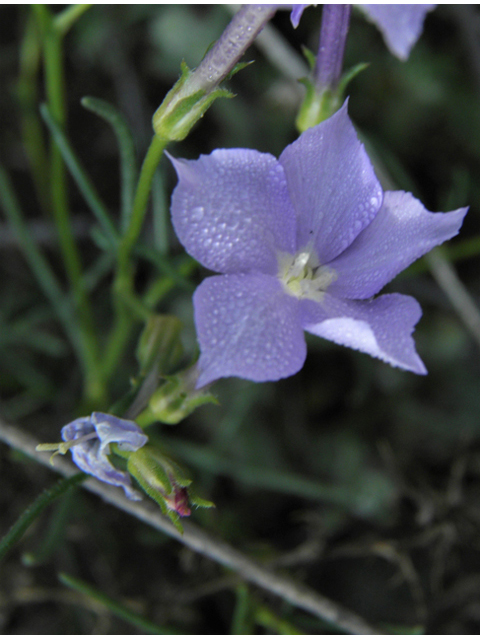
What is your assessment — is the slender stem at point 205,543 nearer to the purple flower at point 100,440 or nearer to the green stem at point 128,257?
the purple flower at point 100,440

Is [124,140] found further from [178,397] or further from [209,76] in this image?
[178,397]

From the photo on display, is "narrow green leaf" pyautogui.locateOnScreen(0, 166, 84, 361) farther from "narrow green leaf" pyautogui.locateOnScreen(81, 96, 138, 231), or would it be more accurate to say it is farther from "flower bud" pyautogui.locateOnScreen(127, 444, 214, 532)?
"flower bud" pyautogui.locateOnScreen(127, 444, 214, 532)

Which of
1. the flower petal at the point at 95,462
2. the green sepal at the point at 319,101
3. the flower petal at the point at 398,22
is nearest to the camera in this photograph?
the flower petal at the point at 398,22

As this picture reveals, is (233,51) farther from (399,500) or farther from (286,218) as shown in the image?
(399,500)

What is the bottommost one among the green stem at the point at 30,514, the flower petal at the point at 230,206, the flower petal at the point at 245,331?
the green stem at the point at 30,514

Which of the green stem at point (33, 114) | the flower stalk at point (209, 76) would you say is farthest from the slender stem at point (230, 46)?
the green stem at point (33, 114)

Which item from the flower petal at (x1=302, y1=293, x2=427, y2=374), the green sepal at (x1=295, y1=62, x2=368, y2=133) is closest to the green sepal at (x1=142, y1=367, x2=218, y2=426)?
the flower petal at (x1=302, y1=293, x2=427, y2=374)

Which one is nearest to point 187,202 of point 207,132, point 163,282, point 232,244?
point 232,244

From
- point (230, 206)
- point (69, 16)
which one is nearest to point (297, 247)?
point (230, 206)
